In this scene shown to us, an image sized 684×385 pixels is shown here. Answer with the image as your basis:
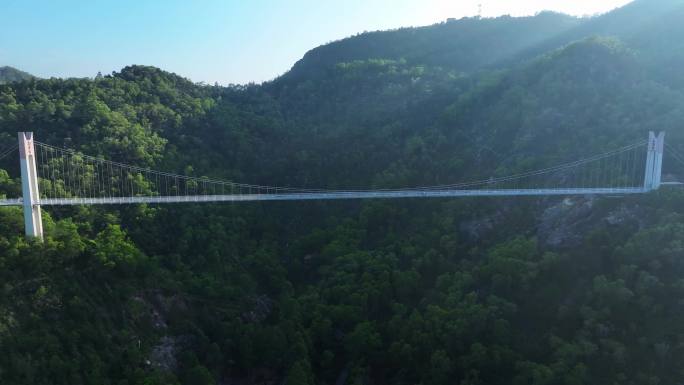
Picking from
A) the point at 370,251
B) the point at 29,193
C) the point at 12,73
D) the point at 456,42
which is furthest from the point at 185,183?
the point at 12,73

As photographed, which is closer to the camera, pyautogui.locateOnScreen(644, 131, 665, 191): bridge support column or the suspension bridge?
the suspension bridge

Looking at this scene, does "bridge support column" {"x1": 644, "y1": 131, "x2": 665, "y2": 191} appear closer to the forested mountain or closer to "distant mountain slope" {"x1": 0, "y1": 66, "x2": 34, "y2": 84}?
the forested mountain

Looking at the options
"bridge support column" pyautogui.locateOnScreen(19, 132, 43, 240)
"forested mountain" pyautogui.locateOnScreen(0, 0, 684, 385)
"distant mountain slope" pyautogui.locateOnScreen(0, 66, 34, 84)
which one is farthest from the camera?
"distant mountain slope" pyautogui.locateOnScreen(0, 66, 34, 84)

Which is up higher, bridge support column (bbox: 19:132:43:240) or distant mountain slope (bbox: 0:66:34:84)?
distant mountain slope (bbox: 0:66:34:84)

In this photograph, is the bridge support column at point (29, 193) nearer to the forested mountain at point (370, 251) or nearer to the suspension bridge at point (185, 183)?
the suspension bridge at point (185, 183)

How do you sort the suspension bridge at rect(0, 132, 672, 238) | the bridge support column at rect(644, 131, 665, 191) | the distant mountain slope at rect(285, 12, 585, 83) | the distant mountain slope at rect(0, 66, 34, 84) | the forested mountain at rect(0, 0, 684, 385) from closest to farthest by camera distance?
the forested mountain at rect(0, 0, 684, 385), the suspension bridge at rect(0, 132, 672, 238), the bridge support column at rect(644, 131, 665, 191), the distant mountain slope at rect(285, 12, 585, 83), the distant mountain slope at rect(0, 66, 34, 84)

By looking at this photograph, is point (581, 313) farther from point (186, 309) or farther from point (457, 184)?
point (186, 309)

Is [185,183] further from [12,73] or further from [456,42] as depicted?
[12,73]

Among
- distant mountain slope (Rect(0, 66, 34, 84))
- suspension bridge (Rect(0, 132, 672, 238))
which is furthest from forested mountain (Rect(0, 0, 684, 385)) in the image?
distant mountain slope (Rect(0, 66, 34, 84))

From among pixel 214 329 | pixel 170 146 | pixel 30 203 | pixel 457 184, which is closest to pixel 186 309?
pixel 214 329

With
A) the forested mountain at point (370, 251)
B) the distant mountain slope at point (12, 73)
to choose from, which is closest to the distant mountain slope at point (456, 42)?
the forested mountain at point (370, 251)
